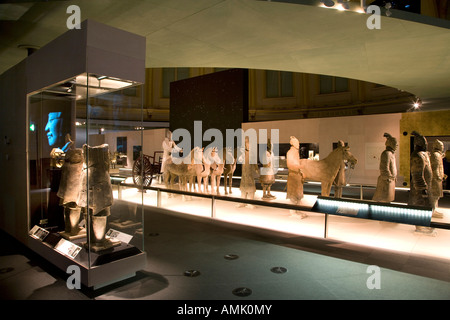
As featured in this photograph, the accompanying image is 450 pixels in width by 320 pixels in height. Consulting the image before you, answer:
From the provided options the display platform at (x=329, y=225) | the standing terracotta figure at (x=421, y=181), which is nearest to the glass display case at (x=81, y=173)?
the display platform at (x=329, y=225)

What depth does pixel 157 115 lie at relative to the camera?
20.9 m

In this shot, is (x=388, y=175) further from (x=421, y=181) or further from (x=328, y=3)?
(x=328, y=3)

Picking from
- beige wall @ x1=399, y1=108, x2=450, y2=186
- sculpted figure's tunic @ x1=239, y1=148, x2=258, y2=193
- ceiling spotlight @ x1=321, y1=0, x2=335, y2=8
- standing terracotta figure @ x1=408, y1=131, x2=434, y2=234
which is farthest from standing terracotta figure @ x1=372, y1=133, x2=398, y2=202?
beige wall @ x1=399, y1=108, x2=450, y2=186

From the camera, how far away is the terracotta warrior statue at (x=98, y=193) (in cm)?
342

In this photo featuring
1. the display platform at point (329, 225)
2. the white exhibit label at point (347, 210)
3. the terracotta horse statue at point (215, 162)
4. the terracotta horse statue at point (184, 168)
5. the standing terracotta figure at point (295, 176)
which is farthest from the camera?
the terracotta horse statue at point (184, 168)

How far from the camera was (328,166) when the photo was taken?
629 cm

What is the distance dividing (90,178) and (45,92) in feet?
6.12

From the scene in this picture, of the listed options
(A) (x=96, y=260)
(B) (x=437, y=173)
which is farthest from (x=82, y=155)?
(B) (x=437, y=173)

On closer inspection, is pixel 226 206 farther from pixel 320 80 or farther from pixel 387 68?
pixel 320 80

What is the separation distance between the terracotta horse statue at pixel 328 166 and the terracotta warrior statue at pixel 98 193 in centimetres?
428

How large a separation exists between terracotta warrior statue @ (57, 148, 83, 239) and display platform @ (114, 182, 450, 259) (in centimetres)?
59

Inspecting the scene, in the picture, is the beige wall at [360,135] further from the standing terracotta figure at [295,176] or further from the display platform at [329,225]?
the standing terracotta figure at [295,176]

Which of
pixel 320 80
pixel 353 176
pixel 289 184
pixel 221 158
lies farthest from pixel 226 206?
pixel 320 80

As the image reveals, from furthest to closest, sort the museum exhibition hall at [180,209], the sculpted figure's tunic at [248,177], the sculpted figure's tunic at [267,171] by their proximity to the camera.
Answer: the sculpted figure's tunic at [248,177], the sculpted figure's tunic at [267,171], the museum exhibition hall at [180,209]
